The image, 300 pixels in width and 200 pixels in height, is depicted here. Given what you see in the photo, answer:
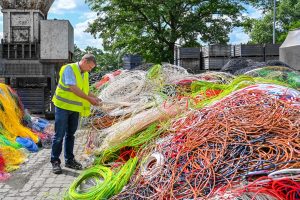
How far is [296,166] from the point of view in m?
3.37

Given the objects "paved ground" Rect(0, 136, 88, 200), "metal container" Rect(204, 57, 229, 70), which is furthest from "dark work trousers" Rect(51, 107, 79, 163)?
"metal container" Rect(204, 57, 229, 70)

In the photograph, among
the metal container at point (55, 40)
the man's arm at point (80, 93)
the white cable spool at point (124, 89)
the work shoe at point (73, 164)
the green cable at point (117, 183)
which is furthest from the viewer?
the metal container at point (55, 40)

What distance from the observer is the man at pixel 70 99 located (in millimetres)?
5992

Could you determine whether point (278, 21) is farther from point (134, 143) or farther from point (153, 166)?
point (153, 166)

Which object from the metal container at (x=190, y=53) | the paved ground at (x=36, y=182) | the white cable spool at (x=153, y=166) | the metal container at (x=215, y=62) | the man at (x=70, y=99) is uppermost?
the metal container at (x=190, y=53)

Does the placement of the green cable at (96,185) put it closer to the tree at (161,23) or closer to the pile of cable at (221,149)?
the pile of cable at (221,149)

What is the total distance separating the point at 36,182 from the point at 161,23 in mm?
22877

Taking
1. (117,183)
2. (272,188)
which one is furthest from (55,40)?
(272,188)

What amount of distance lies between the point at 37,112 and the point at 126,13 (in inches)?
640

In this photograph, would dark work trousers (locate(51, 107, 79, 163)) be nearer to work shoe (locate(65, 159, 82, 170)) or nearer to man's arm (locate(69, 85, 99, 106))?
work shoe (locate(65, 159, 82, 170))

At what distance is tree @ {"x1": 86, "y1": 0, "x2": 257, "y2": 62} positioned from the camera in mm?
26359

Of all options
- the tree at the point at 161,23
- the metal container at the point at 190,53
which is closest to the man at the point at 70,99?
the metal container at the point at 190,53

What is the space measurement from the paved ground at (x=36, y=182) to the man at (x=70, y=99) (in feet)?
0.74

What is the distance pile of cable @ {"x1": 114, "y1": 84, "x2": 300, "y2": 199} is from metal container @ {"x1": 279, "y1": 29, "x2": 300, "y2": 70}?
536cm
